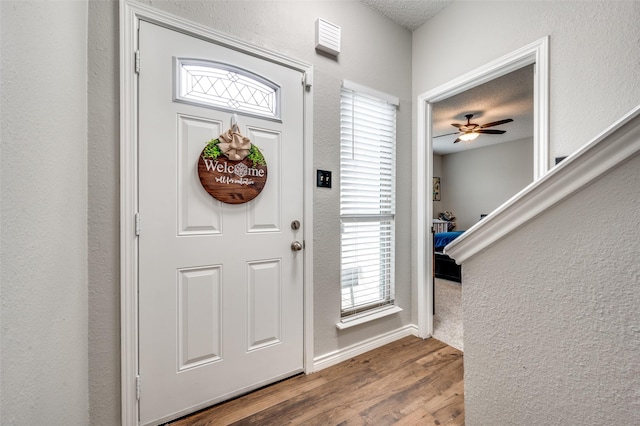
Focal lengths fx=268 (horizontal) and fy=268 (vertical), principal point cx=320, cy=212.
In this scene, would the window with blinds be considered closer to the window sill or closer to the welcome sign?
the window sill

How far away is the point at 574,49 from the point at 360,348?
2.34m

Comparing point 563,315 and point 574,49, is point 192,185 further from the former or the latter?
point 574,49

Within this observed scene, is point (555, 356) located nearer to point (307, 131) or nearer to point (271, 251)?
point (271, 251)

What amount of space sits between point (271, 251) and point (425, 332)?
1.60m

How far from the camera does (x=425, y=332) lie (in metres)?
2.35

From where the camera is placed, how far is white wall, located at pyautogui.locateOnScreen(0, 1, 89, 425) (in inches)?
25.0

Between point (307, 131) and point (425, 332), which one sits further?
point (425, 332)

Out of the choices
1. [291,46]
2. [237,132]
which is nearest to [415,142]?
[291,46]

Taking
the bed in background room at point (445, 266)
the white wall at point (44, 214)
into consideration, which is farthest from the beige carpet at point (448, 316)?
the white wall at point (44, 214)

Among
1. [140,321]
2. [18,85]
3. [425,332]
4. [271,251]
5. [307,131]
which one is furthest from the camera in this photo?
[425,332]

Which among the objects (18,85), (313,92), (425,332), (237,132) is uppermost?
(313,92)

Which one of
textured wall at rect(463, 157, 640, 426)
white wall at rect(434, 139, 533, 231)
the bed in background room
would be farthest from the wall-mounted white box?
white wall at rect(434, 139, 533, 231)

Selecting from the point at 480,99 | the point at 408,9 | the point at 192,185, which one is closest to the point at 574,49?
the point at 408,9

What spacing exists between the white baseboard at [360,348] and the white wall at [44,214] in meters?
1.29
